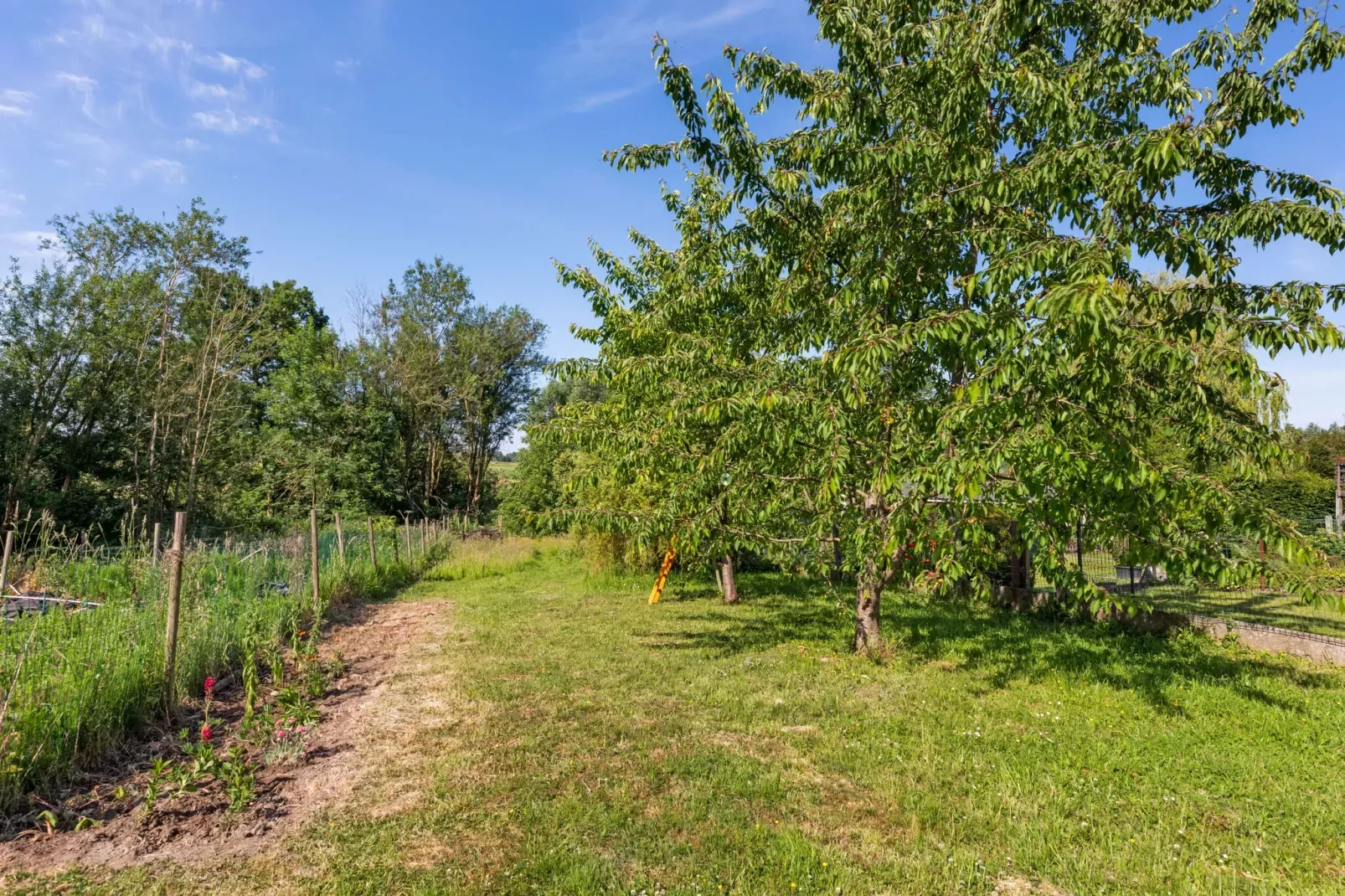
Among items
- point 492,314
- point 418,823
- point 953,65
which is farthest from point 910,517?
point 492,314

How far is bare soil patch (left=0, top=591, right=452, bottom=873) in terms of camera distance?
11.1ft

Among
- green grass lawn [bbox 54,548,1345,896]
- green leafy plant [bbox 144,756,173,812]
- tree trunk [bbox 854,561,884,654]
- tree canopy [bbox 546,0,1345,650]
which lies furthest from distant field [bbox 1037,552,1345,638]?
green leafy plant [bbox 144,756,173,812]

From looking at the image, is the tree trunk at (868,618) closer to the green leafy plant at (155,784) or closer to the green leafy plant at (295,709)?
the green leafy plant at (295,709)

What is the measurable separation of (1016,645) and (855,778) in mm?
4821

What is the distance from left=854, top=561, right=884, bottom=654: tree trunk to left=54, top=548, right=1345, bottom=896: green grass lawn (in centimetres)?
34

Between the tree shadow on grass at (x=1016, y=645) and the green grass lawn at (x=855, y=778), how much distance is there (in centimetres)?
6

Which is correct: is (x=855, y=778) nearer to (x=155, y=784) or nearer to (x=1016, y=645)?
(x=155, y=784)

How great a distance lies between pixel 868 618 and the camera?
7.68 metres

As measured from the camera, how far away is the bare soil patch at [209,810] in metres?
3.38

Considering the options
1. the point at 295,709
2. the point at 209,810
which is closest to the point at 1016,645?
the point at 295,709

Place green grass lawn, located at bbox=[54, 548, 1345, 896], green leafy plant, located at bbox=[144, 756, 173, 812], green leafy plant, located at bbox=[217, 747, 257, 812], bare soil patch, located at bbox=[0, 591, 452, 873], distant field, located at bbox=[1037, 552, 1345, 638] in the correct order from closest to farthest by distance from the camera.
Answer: green grass lawn, located at bbox=[54, 548, 1345, 896]
bare soil patch, located at bbox=[0, 591, 452, 873]
green leafy plant, located at bbox=[144, 756, 173, 812]
green leafy plant, located at bbox=[217, 747, 257, 812]
distant field, located at bbox=[1037, 552, 1345, 638]

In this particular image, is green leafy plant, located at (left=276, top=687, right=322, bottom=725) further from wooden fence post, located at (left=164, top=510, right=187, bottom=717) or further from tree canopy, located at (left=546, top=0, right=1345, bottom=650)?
tree canopy, located at (left=546, top=0, right=1345, bottom=650)

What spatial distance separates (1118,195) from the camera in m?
4.82

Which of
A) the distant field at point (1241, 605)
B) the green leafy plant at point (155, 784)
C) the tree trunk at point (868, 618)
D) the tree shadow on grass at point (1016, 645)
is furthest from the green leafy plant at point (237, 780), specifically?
the distant field at point (1241, 605)
